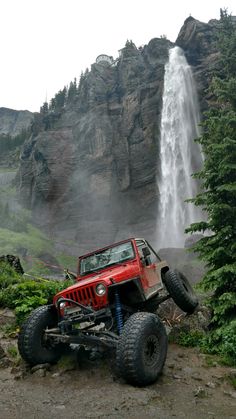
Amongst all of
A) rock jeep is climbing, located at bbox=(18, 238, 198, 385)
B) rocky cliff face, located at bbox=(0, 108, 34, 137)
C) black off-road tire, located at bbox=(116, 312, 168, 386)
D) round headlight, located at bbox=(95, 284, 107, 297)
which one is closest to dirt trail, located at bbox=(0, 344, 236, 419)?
black off-road tire, located at bbox=(116, 312, 168, 386)

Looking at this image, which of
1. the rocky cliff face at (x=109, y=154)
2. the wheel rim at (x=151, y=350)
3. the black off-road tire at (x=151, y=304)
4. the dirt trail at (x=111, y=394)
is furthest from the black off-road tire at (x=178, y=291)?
the rocky cliff face at (x=109, y=154)

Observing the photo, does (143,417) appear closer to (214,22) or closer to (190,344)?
(190,344)

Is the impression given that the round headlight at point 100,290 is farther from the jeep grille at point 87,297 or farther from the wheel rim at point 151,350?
the wheel rim at point 151,350

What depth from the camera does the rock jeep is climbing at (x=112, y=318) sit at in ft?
21.2

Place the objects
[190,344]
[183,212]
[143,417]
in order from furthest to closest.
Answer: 1. [183,212]
2. [190,344]
3. [143,417]

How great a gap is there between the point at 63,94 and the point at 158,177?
5276 cm

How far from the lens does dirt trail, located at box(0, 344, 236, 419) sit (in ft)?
18.5

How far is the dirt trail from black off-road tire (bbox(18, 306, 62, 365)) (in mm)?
293

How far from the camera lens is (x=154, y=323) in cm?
700

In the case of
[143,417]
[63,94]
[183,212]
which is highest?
[63,94]

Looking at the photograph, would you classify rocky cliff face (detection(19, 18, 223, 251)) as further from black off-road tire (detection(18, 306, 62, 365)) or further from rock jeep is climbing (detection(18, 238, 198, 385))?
black off-road tire (detection(18, 306, 62, 365))

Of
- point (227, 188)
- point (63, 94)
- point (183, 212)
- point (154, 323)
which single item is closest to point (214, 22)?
point (183, 212)

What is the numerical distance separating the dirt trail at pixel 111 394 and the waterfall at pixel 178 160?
39931 millimetres

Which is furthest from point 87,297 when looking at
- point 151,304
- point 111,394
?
point 151,304
